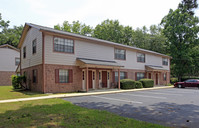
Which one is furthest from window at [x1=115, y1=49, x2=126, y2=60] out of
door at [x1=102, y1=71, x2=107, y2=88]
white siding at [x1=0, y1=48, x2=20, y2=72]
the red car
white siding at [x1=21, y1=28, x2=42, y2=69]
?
white siding at [x1=0, y1=48, x2=20, y2=72]

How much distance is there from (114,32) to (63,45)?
3050cm

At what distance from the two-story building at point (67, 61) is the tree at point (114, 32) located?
21.6m

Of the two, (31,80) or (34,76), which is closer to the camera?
(34,76)

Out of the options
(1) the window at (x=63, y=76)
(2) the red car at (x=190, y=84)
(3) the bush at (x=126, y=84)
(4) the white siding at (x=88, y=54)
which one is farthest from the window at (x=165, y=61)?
(1) the window at (x=63, y=76)

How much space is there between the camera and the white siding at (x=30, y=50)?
49.2 feet

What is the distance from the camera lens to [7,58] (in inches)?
1115

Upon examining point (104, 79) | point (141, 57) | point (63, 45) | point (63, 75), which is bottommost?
point (104, 79)

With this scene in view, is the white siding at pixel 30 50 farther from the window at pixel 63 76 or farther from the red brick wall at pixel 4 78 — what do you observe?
the red brick wall at pixel 4 78

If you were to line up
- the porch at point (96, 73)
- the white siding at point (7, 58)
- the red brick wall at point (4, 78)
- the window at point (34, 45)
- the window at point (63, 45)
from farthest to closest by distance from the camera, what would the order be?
the white siding at point (7, 58) → the red brick wall at point (4, 78) → the window at point (34, 45) → the porch at point (96, 73) → the window at point (63, 45)

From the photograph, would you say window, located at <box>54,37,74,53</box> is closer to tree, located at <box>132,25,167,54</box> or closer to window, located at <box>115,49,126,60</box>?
window, located at <box>115,49,126,60</box>

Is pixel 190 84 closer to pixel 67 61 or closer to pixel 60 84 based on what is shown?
pixel 67 61

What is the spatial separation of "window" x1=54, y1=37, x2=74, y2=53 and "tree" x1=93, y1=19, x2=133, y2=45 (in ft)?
94.0

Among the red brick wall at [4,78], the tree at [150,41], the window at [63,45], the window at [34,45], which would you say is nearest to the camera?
the window at [63,45]

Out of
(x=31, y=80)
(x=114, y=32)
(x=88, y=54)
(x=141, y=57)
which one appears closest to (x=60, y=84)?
(x=31, y=80)
